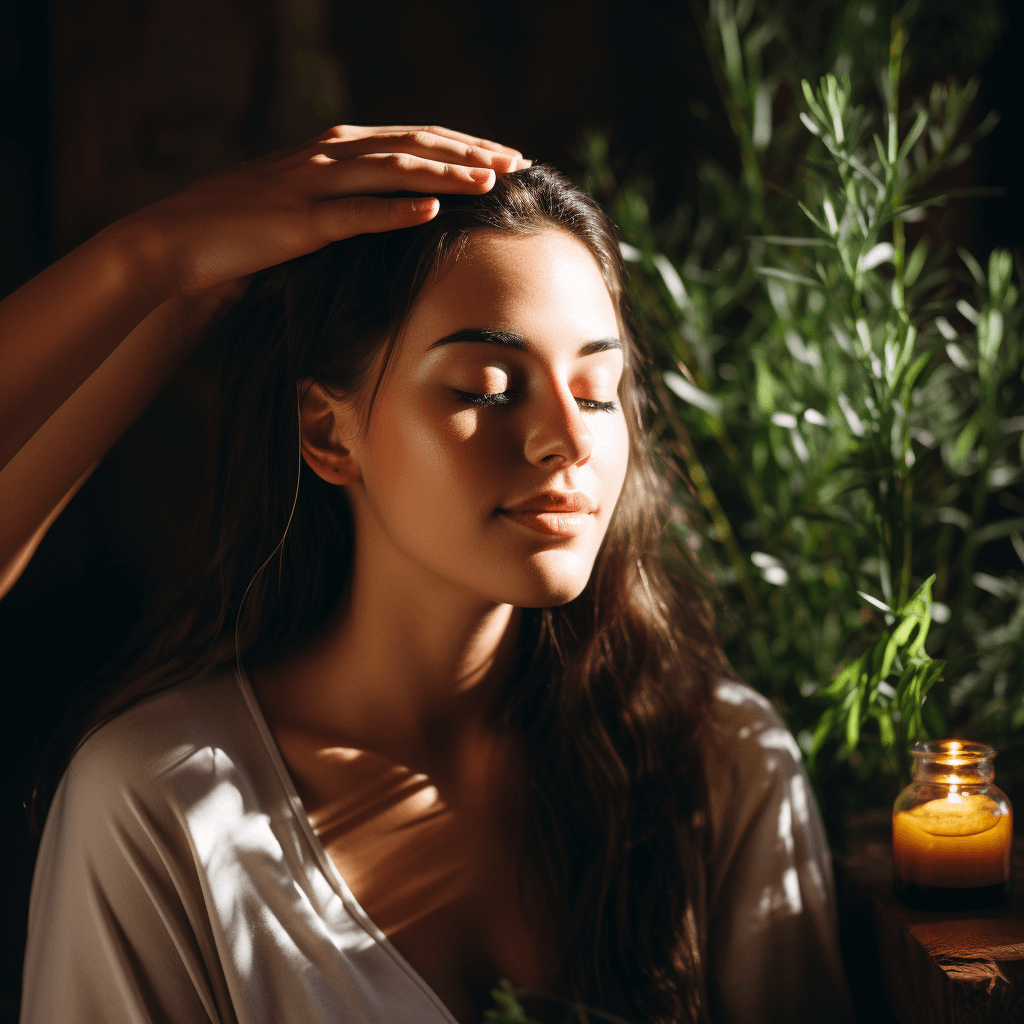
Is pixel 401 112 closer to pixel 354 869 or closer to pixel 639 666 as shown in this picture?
pixel 639 666

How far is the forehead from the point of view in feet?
2.86

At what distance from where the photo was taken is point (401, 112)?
1911 mm

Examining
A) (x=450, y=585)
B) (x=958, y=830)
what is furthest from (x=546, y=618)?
(x=958, y=830)

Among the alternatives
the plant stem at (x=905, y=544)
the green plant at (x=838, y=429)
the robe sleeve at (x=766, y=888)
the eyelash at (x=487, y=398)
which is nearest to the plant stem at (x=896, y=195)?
the green plant at (x=838, y=429)

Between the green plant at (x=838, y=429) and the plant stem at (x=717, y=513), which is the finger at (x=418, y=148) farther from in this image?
the plant stem at (x=717, y=513)

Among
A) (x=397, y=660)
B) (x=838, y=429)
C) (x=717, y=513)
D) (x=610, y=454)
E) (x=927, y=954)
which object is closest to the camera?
(x=927, y=954)

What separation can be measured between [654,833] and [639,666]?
0.20m

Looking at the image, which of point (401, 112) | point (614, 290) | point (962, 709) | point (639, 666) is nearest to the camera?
point (614, 290)

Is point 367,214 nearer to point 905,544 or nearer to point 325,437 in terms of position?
point 325,437

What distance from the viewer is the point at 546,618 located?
1.13m

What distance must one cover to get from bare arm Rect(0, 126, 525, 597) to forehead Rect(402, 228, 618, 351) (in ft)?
0.21

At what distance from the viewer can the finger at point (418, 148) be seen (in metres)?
0.86

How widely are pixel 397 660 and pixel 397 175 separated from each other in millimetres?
510

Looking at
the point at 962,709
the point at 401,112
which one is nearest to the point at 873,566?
the point at 962,709
